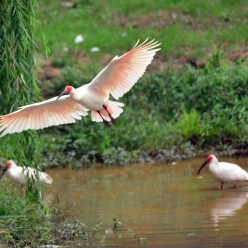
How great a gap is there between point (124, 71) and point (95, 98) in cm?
49

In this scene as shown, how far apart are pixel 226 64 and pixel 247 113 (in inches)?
83.8

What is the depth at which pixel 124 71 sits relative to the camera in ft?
27.6

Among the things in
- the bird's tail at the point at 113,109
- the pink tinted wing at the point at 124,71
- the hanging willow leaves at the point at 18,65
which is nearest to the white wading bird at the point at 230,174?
the bird's tail at the point at 113,109

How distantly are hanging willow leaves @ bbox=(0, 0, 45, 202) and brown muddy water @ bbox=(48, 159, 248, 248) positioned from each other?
0.77 meters

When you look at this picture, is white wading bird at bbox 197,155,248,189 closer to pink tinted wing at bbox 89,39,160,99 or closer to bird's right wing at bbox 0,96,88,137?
bird's right wing at bbox 0,96,88,137

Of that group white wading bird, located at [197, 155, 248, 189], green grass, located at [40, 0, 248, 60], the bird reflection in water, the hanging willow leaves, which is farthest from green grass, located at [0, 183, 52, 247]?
green grass, located at [40, 0, 248, 60]

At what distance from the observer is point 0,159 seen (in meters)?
13.4

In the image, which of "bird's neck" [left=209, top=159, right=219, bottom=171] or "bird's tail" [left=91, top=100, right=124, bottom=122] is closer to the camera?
"bird's tail" [left=91, top=100, right=124, bottom=122]

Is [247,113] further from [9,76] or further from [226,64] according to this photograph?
[9,76]

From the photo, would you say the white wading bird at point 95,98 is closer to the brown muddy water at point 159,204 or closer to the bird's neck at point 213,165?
the brown muddy water at point 159,204

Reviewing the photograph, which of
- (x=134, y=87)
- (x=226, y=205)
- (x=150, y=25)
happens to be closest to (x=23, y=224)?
(x=226, y=205)

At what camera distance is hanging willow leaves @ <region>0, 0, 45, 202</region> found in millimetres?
8125

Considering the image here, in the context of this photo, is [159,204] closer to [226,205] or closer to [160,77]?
[226,205]

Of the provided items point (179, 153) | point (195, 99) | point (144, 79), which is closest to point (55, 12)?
point (144, 79)
